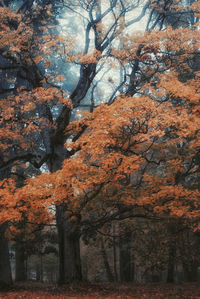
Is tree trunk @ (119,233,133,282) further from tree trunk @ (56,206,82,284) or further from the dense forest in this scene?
tree trunk @ (56,206,82,284)

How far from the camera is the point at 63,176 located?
7648mm

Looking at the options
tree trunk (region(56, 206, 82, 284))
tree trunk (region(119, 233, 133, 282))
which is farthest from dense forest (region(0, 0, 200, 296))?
tree trunk (region(119, 233, 133, 282))

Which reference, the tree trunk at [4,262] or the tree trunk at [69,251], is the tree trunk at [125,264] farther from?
the tree trunk at [4,262]

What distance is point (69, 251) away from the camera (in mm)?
10289

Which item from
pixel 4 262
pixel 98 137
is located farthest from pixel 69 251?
pixel 98 137

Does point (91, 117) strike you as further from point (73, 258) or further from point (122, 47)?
point (73, 258)

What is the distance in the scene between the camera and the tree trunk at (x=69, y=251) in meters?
10.1

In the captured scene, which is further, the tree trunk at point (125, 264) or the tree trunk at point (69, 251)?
the tree trunk at point (125, 264)

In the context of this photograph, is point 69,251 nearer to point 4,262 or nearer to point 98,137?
point 4,262

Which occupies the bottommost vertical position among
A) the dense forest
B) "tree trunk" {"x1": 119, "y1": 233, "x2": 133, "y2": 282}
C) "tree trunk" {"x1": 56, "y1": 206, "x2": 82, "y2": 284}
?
"tree trunk" {"x1": 119, "y1": 233, "x2": 133, "y2": 282}

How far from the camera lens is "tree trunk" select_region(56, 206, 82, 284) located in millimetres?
10117

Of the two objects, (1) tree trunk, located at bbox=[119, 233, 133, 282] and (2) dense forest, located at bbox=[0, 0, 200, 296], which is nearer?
(2) dense forest, located at bbox=[0, 0, 200, 296]

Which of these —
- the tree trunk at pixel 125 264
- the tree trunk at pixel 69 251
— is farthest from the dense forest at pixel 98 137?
the tree trunk at pixel 125 264

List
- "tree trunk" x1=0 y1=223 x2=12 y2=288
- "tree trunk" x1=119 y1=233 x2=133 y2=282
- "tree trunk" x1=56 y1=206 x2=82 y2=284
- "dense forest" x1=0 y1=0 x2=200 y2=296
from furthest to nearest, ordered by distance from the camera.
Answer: "tree trunk" x1=119 y1=233 x2=133 y2=282 < "tree trunk" x1=0 y1=223 x2=12 y2=288 < "tree trunk" x1=56 y1=206 x2=82 y2=284 < "dense forest" x1=0 y1=0 x2=200 y2=296
